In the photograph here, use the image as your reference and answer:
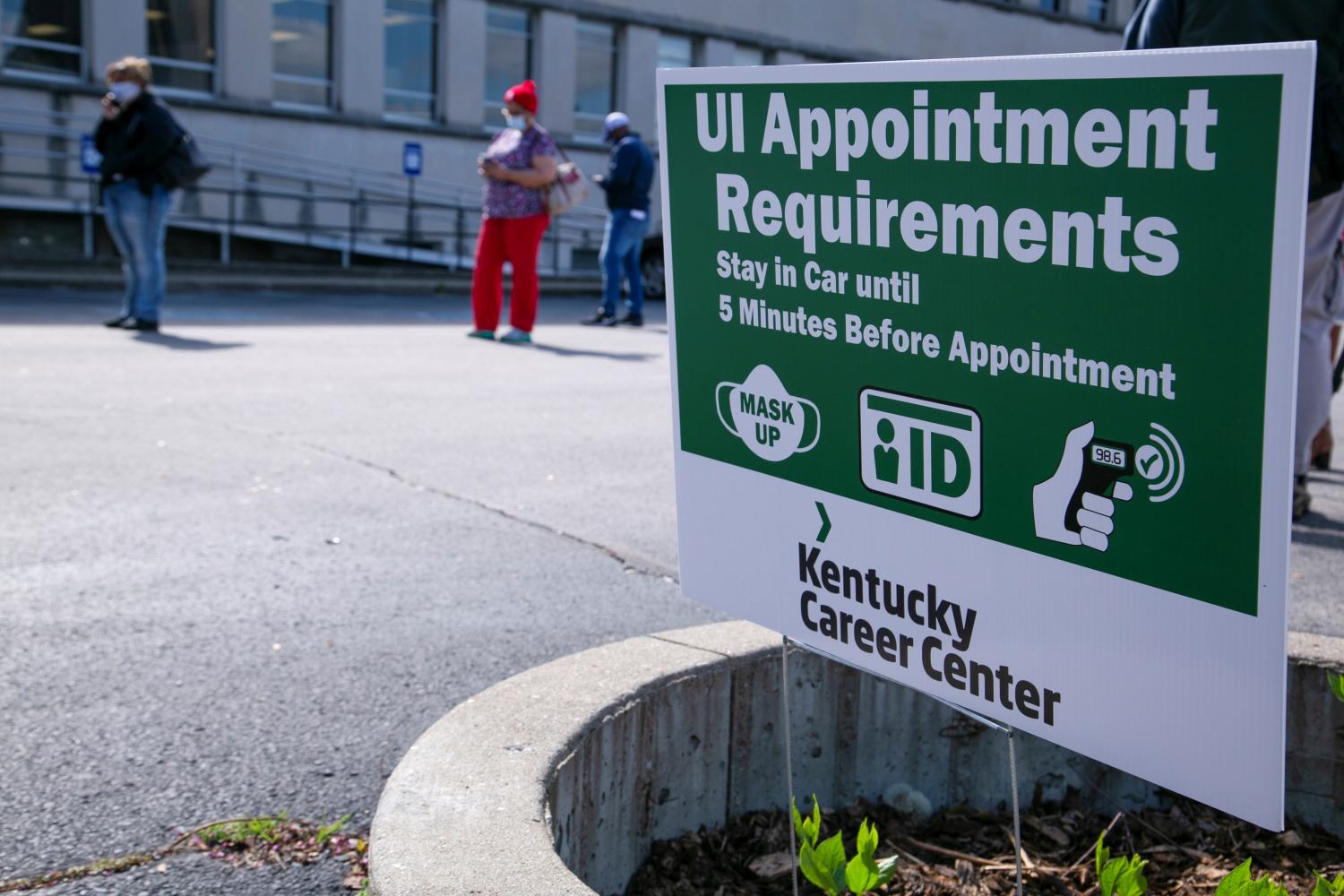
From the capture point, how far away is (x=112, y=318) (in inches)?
506

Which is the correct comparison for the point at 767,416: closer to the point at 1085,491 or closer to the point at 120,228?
the point at 1085,491

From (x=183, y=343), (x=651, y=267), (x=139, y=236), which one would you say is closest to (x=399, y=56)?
(x=651, y=267)

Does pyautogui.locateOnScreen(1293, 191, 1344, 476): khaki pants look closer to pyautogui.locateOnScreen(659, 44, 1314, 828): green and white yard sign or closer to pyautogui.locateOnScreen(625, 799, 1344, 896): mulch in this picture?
pyautogui.locateOnScreen(625, 799, 1344, 896): mulch

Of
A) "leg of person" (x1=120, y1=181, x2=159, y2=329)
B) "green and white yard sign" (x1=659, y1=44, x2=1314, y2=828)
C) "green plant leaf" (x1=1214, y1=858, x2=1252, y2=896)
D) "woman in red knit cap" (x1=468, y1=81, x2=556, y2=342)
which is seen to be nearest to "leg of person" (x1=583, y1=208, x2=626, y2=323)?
"woman in red knit cap" (x1=468, y1=81, x2=556, y2=342)

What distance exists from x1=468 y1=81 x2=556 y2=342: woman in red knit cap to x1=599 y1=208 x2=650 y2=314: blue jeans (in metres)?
2.77

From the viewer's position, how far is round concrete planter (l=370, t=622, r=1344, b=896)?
228 centimetres

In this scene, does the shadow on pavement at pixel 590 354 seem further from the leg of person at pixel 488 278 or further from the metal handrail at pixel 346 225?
the metal handrail at pixel 346 225

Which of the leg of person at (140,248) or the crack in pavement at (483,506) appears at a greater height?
the leg of person at (140,248)

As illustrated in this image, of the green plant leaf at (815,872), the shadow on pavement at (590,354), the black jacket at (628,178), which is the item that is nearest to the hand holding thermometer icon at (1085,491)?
the green plant leaf at (815,872)

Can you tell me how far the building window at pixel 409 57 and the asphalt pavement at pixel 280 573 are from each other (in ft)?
56.7

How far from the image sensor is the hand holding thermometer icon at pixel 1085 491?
1764 mm

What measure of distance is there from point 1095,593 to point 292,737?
1892 mm

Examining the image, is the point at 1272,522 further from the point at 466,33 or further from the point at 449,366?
the point at 466,33

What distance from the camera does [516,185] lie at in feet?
39.1
